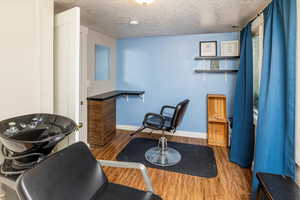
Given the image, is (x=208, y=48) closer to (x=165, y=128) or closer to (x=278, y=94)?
(x=165, y=128)

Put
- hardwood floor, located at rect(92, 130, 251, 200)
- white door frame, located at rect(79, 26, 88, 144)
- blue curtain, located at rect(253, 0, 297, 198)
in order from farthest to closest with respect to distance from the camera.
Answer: white door frame, located at rect(79, 26, 88, 144)
hardwood floor, located at rect(92, 130, 251, 200)
blue curtain, located at rect(253, 0, 297, 198)

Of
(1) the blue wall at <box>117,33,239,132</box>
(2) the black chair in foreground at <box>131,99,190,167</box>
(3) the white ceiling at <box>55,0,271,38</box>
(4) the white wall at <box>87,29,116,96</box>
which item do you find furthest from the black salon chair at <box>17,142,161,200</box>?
(1) the blue wall at <box>117,33,239,132</box>

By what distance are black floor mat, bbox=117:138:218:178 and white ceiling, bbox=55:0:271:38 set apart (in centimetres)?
203

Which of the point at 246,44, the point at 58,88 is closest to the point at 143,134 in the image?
the point at 58,88

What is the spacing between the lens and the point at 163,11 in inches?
80.4

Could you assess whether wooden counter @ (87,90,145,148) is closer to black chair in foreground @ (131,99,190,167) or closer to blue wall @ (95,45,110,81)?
blue wall @ (95,45,110,81)

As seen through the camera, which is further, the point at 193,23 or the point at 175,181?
the point at 193,23

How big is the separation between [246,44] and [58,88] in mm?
2467

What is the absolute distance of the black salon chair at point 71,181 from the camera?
87 cm

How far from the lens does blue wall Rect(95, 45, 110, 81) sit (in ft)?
10.4

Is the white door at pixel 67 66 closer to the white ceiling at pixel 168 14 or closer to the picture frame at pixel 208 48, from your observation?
the white ceiling at pixel 168 14

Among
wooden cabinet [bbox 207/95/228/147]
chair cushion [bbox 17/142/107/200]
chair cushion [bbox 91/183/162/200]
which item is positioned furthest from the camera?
wooden cabinet [bbox 207/95/228/147]

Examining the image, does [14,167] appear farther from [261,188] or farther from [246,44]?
[246,44]

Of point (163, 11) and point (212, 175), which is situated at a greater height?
point (163, 11)
